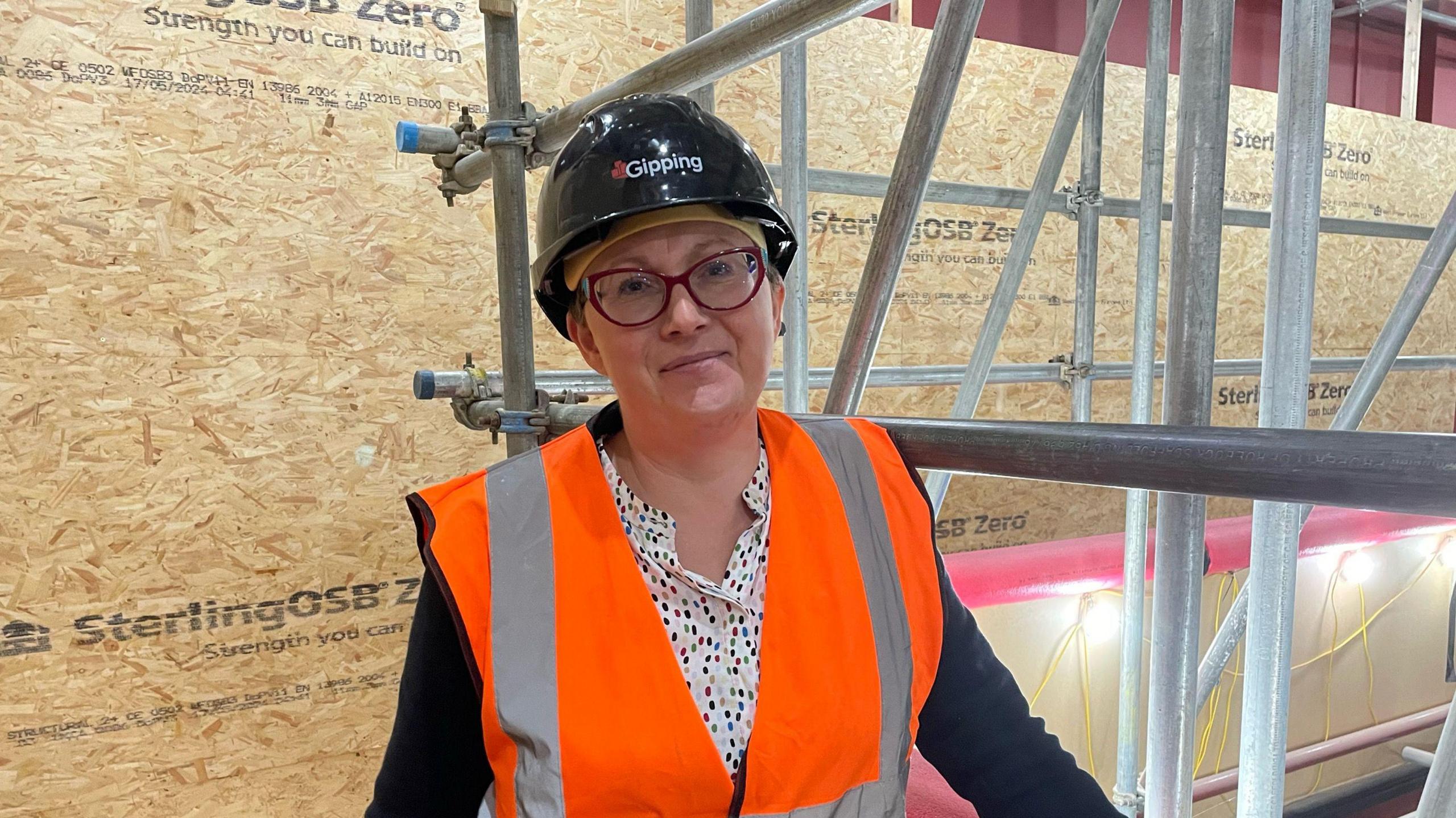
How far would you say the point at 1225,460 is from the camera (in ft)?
2.31

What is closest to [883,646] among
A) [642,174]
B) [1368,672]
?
[642,174]

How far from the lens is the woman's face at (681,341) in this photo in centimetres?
96

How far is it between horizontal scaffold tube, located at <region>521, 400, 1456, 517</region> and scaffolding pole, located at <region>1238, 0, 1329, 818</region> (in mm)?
534

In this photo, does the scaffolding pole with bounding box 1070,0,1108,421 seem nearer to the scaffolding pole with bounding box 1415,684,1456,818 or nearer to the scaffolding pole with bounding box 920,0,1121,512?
the scaffolding pole with bounding box 920,0,1121,512

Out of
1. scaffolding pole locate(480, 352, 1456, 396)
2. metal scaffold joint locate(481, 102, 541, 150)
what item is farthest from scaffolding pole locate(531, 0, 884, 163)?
scaffolding pole locate(480, 352, 1456, 396)

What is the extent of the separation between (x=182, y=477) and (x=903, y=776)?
9.90 ft

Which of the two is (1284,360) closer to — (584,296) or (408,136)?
(584,296)

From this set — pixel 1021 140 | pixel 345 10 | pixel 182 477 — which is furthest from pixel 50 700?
pixel 1021 140

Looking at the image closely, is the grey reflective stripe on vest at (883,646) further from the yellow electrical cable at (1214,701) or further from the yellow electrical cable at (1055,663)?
the yellow electrical cable at (1214,701)

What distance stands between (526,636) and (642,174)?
54 centimetres

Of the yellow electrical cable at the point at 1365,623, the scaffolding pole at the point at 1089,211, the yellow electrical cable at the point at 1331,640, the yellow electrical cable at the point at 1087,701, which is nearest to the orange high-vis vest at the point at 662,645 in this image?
the scaffolding pole at the point at 1089,211

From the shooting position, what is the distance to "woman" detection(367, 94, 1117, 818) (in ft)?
2.99

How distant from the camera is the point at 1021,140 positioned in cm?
425

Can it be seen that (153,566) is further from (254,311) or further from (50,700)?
(254,311)
